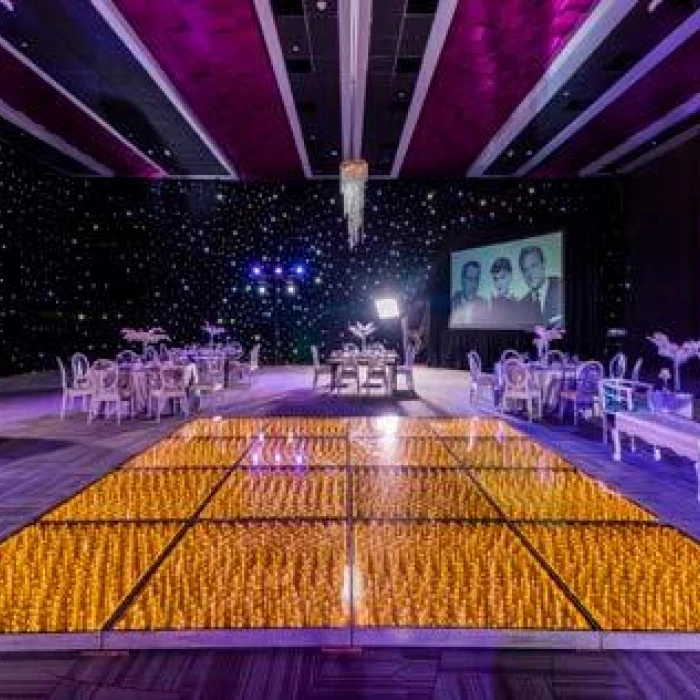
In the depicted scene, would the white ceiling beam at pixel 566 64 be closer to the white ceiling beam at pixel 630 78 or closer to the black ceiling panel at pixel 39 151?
the white ceiling beam at pixel 630 78

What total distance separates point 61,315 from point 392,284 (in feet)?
23.4

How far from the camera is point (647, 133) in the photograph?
11.4 m

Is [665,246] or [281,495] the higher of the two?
[665,246]

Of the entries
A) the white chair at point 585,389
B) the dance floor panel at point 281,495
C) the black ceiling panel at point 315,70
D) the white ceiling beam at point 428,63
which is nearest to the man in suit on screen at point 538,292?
the white ceiling beam at point 428,63

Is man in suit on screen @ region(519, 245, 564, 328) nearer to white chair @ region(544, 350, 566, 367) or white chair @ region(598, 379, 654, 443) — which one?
white chair @ region(544, 350, 566, 367)

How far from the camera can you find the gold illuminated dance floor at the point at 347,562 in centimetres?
276

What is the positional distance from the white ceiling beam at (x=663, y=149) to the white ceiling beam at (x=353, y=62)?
4993 millimetres

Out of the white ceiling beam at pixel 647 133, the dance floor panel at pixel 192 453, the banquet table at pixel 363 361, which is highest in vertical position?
the white ceiling beam at pixel 647 133

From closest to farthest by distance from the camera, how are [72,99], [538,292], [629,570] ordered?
1. [629,570]
2. [72,99]
3. [538,292]

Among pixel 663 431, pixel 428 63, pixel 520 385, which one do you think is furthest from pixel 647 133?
pixel 663 431

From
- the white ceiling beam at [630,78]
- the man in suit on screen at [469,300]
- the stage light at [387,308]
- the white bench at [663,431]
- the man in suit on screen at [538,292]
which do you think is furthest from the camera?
the stage light at [387,308]

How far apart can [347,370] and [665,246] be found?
19.3 feet

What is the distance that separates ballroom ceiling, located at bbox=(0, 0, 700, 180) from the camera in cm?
709

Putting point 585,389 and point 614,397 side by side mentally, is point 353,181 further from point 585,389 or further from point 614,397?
point 614,397
